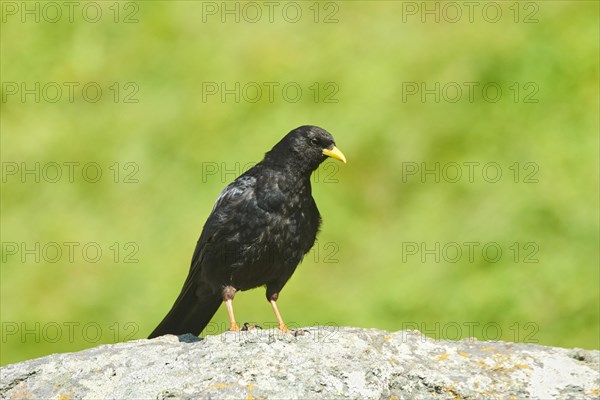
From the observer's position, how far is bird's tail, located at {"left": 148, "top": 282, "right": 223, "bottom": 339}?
29.2 feet

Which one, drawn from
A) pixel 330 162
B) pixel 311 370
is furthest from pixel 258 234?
pixel 330 162

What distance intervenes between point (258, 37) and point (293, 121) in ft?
8.44

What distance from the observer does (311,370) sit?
6.13 m

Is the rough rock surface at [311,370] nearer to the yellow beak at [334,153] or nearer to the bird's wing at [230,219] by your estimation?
the bird's wing at [230,219]

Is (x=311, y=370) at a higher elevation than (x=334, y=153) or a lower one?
lower

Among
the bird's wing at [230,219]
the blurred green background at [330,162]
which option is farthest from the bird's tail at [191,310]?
the blurred green background at [330,162]

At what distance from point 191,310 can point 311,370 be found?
121 inches

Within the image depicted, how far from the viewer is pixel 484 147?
48.5 feet

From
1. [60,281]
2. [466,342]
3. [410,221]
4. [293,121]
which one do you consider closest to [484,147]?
[410,221]

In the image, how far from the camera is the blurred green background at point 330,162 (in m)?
13.2

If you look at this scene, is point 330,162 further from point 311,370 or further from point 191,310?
point 311,370

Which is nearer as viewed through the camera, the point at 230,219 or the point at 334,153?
the point at 230,219

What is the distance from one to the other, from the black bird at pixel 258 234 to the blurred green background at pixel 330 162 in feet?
12.8

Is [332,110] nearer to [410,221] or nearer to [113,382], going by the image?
[410,221]
